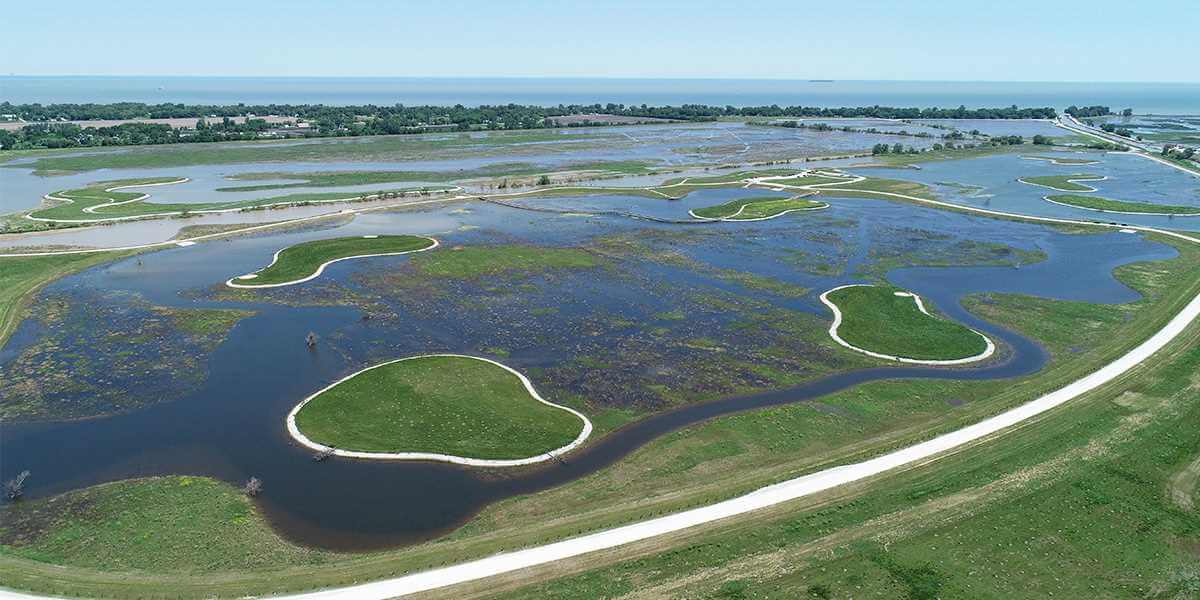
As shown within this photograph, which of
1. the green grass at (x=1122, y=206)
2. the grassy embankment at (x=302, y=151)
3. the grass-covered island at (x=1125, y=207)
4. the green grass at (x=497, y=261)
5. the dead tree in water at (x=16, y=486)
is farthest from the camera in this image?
the grassy embankment at (x=302, y=151)

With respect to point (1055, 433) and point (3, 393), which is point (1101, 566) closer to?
point (1055, 433)

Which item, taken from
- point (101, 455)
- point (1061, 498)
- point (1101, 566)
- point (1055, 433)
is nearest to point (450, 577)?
point (101, 455)

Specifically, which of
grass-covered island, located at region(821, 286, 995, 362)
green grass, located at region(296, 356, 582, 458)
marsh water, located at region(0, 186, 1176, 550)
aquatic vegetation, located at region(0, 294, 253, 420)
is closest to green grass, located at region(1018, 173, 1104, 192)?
marsh water, located at region(0, 186, 1176, 550)

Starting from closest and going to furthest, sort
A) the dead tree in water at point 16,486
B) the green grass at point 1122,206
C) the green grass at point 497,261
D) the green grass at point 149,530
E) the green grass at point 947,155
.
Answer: the green grass at point 149,530, the dead tree in water at point 16,486, the green grass at point 497,261, the green grass at point 1122,206, the green grass at point 947,155

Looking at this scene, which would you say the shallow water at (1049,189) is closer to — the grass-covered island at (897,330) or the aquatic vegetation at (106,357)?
the grass-covered island at (897,330)

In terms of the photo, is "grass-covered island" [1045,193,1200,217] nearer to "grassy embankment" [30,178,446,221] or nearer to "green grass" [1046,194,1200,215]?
"green grass" [1046,194,1200,215]

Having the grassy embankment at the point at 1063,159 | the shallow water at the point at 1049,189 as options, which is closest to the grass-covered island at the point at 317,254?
the shallow water at the point at 1049,189
